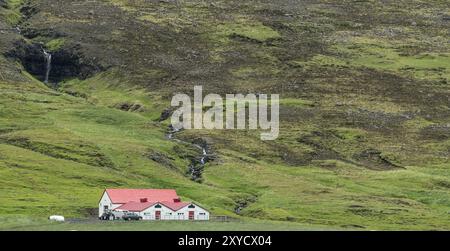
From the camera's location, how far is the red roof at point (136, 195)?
13338 cm

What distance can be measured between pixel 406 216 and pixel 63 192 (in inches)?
2288

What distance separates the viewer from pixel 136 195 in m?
136

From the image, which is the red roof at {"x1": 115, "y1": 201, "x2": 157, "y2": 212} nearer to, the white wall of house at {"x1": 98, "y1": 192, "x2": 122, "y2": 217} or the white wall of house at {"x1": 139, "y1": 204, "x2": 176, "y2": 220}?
the white wall of house at {"x1": 139, "y1": 204, "x2": 176, "y2": 220}

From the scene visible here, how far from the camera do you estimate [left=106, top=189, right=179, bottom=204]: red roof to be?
133375mm

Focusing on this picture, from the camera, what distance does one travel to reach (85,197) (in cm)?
14688

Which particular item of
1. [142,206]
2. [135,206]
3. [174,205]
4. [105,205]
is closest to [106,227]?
[142,206]

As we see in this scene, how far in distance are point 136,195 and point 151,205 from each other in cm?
1090

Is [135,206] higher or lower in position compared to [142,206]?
lower

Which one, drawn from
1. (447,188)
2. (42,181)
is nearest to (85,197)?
(42,181)

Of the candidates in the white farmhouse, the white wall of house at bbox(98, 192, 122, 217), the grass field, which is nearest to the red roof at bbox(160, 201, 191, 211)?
the white farmhouse

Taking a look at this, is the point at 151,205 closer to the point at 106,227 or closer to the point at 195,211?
the point at 195,211

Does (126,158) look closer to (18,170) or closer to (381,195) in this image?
(18,170)

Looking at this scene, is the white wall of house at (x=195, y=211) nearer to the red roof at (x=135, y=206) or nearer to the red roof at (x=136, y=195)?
the red roof at (x=135, y=206)

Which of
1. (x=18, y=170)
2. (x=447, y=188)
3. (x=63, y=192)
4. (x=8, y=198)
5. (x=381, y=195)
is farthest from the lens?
(x=447, y=188)
